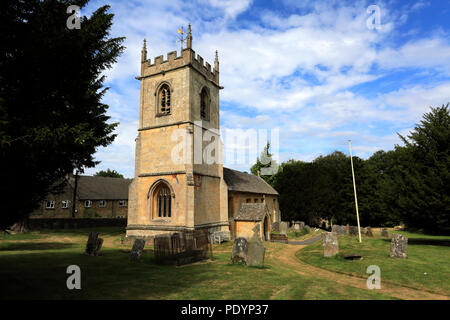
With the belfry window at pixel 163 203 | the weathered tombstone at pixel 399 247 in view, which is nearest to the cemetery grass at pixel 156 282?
the weathered tombstone at pixel 399 247

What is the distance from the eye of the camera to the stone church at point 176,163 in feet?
73.7

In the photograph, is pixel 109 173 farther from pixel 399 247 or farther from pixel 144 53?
pixel 399 247

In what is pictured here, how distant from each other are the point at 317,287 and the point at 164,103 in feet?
68.4

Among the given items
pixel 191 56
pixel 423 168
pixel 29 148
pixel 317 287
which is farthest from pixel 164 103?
pixel 423 168

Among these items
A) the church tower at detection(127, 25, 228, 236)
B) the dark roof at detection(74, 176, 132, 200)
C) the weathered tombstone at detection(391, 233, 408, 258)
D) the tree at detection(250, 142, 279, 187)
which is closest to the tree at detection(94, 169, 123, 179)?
the dark roof at detection(74, 176, 132, 200)

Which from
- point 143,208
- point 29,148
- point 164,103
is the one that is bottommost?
point 143,208

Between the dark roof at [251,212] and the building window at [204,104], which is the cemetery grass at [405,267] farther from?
the building window at [204,104]

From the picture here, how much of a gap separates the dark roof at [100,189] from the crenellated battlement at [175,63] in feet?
95.2

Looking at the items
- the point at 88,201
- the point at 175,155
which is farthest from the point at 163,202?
the point at 88,201

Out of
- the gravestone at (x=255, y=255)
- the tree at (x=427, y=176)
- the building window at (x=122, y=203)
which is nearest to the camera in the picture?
the gravestone at (x=255, y=255)

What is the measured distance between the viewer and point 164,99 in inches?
998

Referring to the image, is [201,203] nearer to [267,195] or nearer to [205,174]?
[205,174]

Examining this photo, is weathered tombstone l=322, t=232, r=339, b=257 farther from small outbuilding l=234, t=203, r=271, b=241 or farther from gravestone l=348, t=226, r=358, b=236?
gravestone l=348, t=226, r=358, b=236

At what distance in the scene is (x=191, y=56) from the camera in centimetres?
2430
